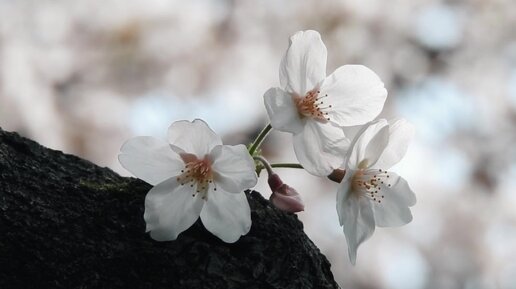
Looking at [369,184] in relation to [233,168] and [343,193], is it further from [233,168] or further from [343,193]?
[233,168]

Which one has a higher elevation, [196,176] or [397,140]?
[196,176]

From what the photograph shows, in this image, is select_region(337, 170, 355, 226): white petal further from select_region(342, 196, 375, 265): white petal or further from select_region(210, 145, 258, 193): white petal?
select_region(210, 145, 258, 193): white petal

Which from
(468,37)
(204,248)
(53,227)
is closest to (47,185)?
(53,227)

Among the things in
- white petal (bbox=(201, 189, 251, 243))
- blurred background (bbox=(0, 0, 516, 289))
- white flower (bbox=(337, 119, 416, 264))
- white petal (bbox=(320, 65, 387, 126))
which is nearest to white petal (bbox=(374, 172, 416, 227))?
white flower (bbox=(337, 119, 416, 264))

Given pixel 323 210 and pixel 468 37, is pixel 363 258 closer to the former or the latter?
pixel 323 210

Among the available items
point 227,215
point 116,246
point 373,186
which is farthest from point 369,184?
point 116,246

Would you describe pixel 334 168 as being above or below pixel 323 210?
above
